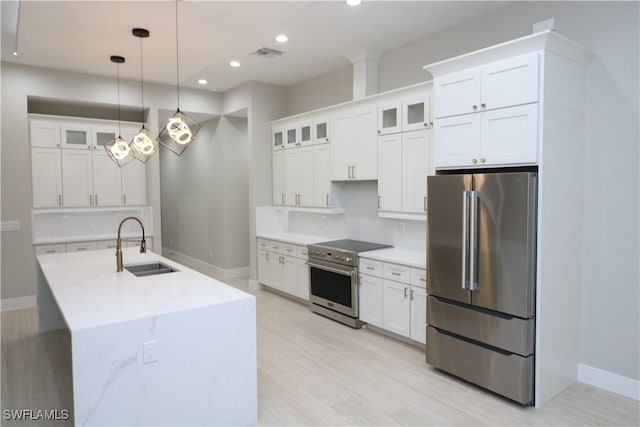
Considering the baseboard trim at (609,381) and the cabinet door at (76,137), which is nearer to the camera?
the baseboard trim at (609,381)

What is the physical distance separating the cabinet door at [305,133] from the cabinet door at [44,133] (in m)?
3.33

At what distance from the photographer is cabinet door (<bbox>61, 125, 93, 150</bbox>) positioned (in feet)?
18.9

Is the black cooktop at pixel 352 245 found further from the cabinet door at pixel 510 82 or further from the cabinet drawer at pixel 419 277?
the cabinet door at pixel 510 82

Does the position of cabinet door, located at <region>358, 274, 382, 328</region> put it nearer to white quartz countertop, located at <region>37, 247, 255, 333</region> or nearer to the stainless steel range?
the stainless steel range

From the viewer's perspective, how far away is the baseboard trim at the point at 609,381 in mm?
3011

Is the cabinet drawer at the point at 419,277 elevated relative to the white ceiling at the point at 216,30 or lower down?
lower down

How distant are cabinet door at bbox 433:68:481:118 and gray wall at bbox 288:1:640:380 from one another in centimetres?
89

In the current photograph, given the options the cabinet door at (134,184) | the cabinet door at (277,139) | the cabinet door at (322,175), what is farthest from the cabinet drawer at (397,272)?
the cabinet door at (134,184)

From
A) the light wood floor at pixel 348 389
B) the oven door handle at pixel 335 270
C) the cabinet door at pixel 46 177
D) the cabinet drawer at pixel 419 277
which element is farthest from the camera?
the cabinet door at pixel 46 177

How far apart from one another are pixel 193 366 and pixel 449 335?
199 cm

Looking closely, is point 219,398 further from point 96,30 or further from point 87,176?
point 87,176

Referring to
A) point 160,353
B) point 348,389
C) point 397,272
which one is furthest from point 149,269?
point 397,272

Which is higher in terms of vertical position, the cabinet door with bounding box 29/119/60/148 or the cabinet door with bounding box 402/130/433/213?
the cabinet door with bounding box 29/119/60/148

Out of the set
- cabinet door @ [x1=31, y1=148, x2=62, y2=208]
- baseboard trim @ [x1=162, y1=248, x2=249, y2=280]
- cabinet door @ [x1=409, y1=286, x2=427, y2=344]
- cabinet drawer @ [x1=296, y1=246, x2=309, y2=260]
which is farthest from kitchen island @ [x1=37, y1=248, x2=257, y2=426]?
baseboard trim @ [x1=162, y1=248, x2=249, y2=280]
